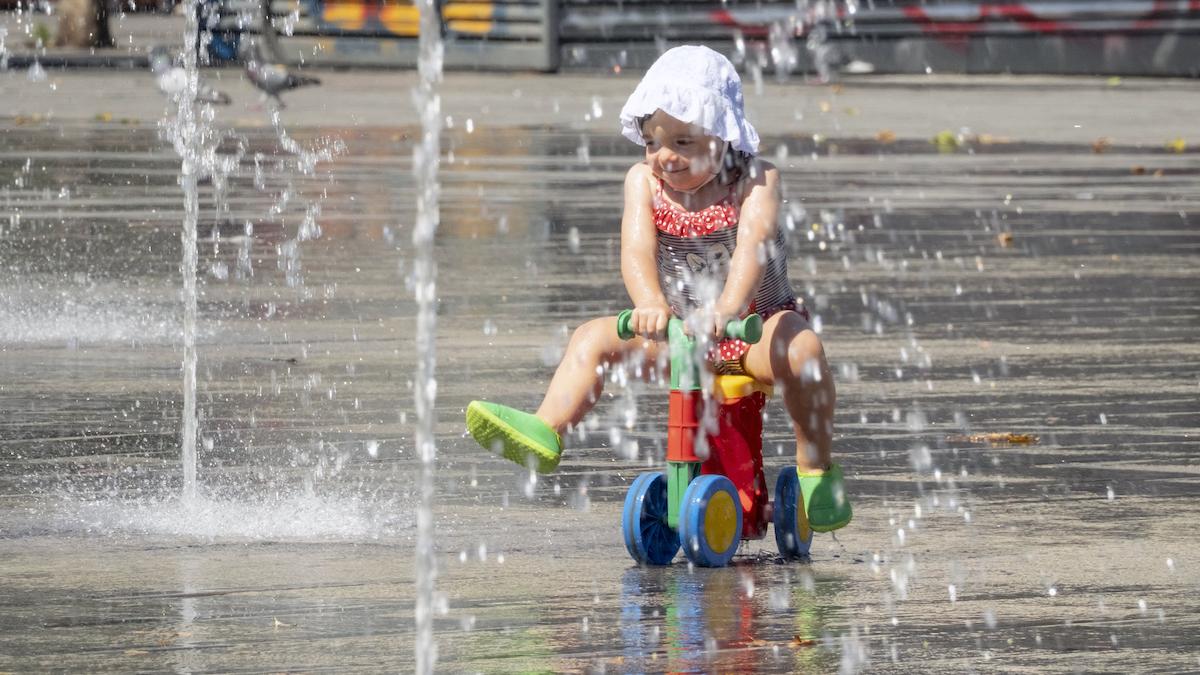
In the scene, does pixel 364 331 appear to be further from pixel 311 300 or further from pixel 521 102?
pixel 521 102

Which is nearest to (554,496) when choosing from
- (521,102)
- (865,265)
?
(865,265)

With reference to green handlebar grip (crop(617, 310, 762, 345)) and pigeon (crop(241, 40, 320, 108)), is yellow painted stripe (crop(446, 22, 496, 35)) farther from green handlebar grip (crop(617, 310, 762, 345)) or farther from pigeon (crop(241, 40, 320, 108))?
green handlebar grip (crop(617, 310, 762, 345))

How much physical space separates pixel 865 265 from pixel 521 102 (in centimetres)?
1435

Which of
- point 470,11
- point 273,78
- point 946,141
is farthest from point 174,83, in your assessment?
point 946,141

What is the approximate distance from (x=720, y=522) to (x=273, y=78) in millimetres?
21254

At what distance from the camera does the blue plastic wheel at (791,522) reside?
594 cm

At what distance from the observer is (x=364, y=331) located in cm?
1003

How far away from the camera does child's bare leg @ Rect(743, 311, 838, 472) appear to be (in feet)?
19.6

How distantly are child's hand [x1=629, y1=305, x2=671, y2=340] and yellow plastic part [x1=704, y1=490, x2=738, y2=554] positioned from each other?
1.32ft

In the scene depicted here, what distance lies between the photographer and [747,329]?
18.6 feet

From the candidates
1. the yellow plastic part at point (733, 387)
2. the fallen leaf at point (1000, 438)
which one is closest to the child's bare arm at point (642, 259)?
the yellow plastic part at point (733, 387)

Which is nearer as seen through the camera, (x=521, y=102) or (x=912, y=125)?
(x=912, y=125)

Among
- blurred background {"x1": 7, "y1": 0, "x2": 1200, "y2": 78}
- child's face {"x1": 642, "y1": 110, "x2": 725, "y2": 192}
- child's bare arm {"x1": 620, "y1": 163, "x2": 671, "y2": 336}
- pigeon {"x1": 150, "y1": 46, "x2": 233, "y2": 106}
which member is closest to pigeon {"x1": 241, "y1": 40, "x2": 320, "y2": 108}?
pigeon {"x1": 150, "y1": 46, "x2": 233, "y2": 106}

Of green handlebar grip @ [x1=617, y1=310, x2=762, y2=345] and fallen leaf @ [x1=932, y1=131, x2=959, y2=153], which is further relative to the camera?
fallen leaf @ [x1=932, y1=131, x2=959, y2=153]
